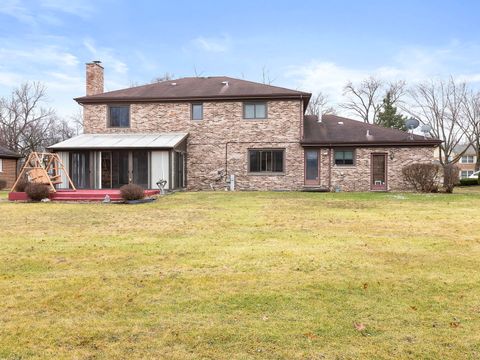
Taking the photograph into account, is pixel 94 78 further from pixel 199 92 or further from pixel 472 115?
pixel 472 115

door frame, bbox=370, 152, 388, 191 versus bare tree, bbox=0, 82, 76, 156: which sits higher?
A: bare tree, bbox=0, 82, 76, 156

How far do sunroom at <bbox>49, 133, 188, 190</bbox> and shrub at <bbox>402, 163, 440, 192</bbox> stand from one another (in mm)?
12067

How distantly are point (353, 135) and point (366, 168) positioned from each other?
214 centimetres

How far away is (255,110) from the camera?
23.2m

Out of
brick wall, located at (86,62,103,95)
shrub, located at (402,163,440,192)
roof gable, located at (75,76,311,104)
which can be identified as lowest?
shrub, located at (402,163,440,192)

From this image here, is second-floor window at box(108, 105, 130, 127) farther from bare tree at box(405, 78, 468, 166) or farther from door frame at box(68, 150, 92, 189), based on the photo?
bare tree at box(405, 78, 468, 166)

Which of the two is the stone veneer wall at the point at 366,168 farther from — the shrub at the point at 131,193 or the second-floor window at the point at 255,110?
the shrub at the point at 131,193

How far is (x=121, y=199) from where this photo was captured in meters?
15.9

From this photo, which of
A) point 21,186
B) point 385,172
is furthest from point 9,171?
point 385,172

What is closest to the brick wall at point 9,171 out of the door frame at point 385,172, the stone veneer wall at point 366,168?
the stone veneer wall at point 366,168

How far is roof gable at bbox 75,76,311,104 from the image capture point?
22844 millimetres

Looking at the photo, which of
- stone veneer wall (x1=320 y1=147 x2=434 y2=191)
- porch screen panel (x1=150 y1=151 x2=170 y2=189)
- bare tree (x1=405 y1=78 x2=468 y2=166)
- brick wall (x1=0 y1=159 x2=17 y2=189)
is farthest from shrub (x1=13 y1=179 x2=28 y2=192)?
bare tree (x1=405 y1=78 x2=468 y2=166)

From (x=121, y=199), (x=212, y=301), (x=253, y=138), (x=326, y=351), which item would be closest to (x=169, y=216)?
(x=121, y=199)

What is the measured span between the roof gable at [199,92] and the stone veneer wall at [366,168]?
444 cm
